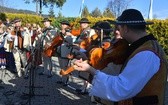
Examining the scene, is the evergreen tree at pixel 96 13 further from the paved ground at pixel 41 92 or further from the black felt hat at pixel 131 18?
the black felt hat at pixel 131 18

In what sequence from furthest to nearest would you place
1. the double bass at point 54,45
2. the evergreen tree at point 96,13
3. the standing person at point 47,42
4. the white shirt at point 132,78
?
1. the evergreen tree at point 96,13
2. the standing person at point 47,42
3. the double bass at point 54,45
4. the white shirt at point 132,78

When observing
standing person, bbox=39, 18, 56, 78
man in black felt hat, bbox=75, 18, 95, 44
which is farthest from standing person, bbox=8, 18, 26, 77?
man in black felt hat, bbox=75, 18, 95, 44

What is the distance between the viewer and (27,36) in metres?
10.4

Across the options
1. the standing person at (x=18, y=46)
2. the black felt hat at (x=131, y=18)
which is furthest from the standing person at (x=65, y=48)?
the black felt hat at (x=131, y=18)

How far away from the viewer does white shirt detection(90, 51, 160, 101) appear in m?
2.47

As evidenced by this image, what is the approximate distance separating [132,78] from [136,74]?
0.14 ft

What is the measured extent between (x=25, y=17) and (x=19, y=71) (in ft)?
59.5

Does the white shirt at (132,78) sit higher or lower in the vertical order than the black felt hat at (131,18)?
lower

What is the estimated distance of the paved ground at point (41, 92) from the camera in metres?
7.76

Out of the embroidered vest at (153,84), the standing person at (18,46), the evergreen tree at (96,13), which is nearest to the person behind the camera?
the embroidered vest at (153,84)

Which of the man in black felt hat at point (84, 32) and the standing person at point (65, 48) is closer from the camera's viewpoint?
the man in black felt hat at point (84, 32)

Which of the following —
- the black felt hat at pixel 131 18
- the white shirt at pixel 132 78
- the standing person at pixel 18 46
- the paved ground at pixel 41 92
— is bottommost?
the paved ground at pixel 41 92

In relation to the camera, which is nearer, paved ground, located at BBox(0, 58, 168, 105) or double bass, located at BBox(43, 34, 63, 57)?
paved ground, located at BBox(0, 58, 168, 105)

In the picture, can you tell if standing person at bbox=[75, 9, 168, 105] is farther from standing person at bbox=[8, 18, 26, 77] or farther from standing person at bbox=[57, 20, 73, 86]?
standing person at bbox=[8, 18, 26, 77]
